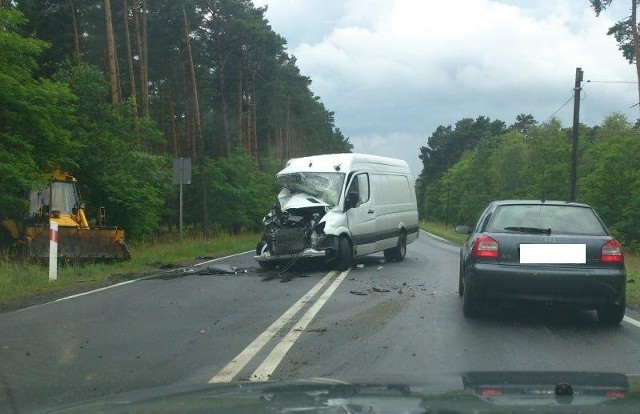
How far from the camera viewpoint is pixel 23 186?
15.9 metres

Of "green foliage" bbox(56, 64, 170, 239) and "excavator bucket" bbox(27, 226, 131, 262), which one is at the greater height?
"green foliage" bbox(56, 64, 170, 239)

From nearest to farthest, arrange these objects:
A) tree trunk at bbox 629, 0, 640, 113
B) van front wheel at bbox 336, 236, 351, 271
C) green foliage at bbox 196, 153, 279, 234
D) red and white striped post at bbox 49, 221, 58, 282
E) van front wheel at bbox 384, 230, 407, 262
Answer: red and white striped post at bbox 49, 221, 58, 282, van front wheel at bbox 336, 236, 351, 271, van front wheel at bbox 384, 230, 407, 262, tree trunk at bbox 629, 0, 640, 113, green foliage at bbox 196, 153, 279, 234

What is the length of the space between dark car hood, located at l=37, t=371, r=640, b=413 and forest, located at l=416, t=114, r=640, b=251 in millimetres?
7811

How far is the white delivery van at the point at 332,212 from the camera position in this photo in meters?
14.5

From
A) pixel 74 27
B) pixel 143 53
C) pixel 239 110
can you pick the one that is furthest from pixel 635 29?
pixel 74 27

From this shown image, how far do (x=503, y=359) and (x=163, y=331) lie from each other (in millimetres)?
3900

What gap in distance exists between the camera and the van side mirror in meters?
15.1

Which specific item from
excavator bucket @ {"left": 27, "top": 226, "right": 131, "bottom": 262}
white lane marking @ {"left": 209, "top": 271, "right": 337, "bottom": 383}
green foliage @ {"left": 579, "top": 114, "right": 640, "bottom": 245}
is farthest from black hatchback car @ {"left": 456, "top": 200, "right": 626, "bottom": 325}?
green foliage @ {"left": 579, "top": 114, "right": 640, "bottom": 245}

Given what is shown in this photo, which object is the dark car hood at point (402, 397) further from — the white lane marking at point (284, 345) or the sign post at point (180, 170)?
the sign post at point (180, 170)

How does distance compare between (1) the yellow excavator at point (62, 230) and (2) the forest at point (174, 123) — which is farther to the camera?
(2) the forest at point (174, 123)

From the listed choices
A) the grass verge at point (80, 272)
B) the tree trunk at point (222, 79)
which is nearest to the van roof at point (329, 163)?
the grass verge at point (80, 272)

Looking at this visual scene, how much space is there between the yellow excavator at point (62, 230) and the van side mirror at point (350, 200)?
598cm

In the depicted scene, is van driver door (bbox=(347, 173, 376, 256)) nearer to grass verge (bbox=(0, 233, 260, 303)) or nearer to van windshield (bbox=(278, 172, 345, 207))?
van windshield (bbox=(278, 172, 345, 207))

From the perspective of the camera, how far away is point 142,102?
110ft
